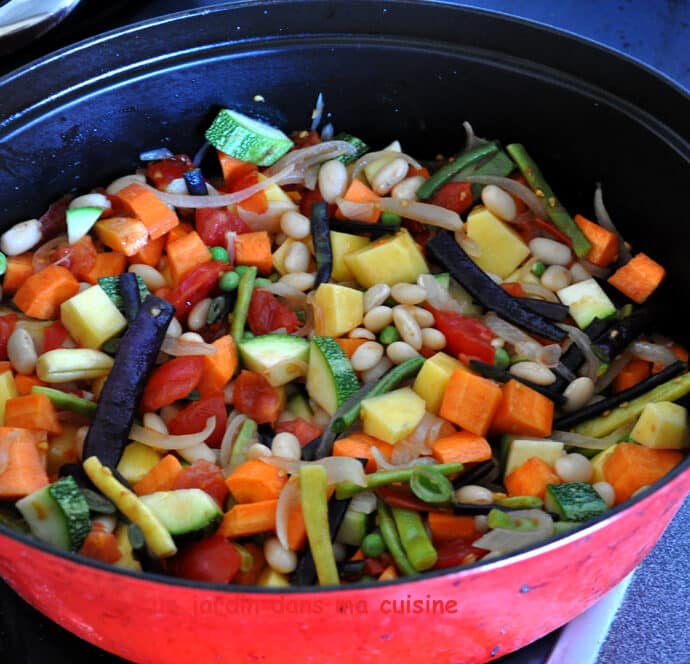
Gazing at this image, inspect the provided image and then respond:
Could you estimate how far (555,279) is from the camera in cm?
167

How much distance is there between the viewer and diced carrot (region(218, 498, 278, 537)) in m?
1.29

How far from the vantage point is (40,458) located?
139 cm

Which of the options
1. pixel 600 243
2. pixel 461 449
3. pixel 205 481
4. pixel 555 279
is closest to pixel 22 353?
pixel 205 481

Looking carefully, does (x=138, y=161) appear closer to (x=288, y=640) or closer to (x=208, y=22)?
(x=208, y=22)

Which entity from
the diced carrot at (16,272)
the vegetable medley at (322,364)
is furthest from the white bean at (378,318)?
the diced carrot at (16,272)

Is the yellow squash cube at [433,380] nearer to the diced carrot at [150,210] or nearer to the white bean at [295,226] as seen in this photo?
the white bean at [295,226]

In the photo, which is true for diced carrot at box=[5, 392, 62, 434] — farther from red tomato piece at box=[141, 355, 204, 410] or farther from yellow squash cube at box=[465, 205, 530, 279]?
yellow squash cube at box=[465, 205, 530, 279]

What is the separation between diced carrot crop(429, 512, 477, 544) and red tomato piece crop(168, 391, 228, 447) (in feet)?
1.28

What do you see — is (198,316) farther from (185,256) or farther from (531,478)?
(531,478)

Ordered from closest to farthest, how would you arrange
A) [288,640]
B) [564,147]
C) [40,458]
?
[288,640] < [40,458] < [564,147]

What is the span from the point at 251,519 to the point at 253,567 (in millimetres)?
74

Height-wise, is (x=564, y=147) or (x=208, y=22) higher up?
(x=208, y=22)

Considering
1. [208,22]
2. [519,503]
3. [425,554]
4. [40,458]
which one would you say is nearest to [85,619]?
[40,458]

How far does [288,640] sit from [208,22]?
46.3 inches
